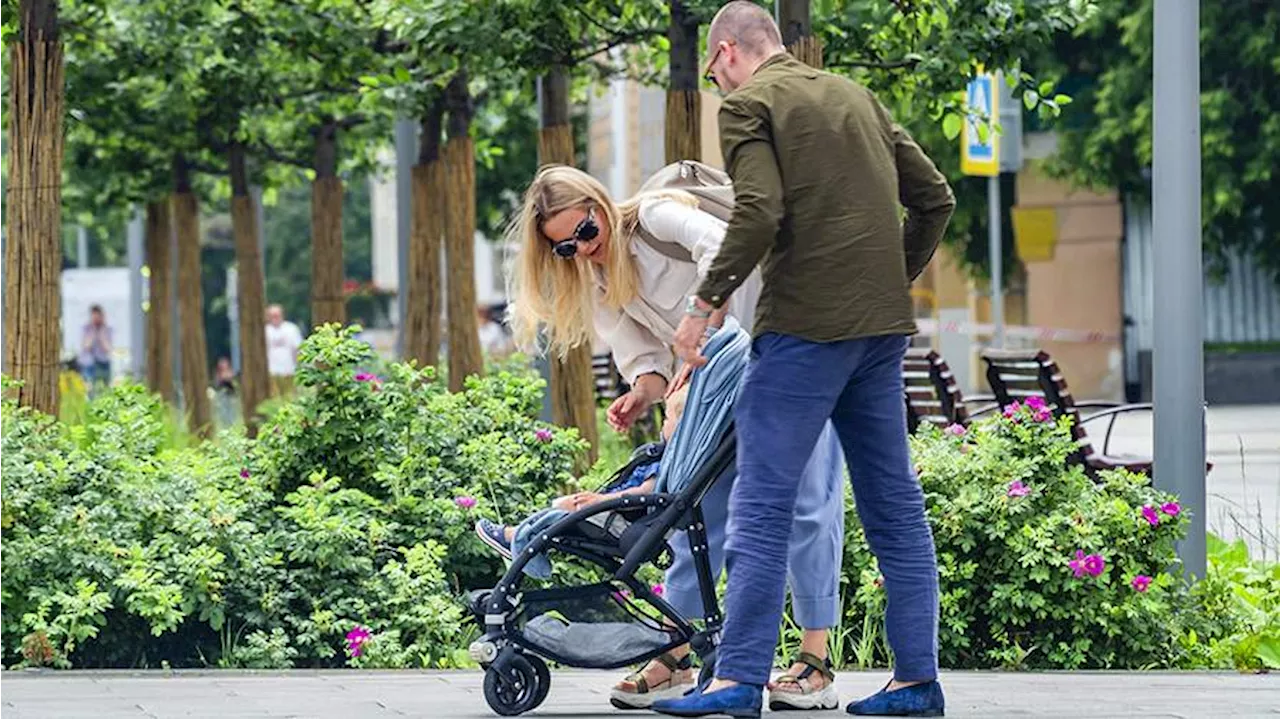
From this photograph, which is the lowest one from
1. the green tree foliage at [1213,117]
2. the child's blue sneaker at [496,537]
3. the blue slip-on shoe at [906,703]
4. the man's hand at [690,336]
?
the blue slip-on shoe at [906,703]

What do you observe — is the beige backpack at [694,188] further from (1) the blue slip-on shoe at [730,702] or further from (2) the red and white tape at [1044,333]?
(2) the red and white tape at [1044,333]

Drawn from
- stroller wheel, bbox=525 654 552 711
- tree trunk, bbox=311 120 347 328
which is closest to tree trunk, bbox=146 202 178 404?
tree trunk, bbox=311 120 347 328

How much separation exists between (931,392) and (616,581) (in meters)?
8.09

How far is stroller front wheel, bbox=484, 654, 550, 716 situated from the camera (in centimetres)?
643

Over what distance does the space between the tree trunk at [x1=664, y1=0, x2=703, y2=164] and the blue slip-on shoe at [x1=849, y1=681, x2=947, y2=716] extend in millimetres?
6751

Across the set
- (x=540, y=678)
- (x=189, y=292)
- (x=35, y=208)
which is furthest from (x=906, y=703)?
(x=189, y=292)

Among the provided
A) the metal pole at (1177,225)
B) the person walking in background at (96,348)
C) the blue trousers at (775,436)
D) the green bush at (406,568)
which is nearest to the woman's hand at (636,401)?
the blue trousers at (775,436)

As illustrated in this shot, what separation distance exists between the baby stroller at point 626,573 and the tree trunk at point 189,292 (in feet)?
47.8

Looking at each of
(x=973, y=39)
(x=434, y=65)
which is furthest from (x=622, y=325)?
(x=434, y=65)

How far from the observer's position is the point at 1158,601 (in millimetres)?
8117

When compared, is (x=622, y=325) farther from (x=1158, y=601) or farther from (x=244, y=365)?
(x=244, y=365)

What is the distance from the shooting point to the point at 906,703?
6.32 m

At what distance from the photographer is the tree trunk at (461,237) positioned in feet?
55.6

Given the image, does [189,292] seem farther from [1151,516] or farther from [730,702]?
[730,702]
